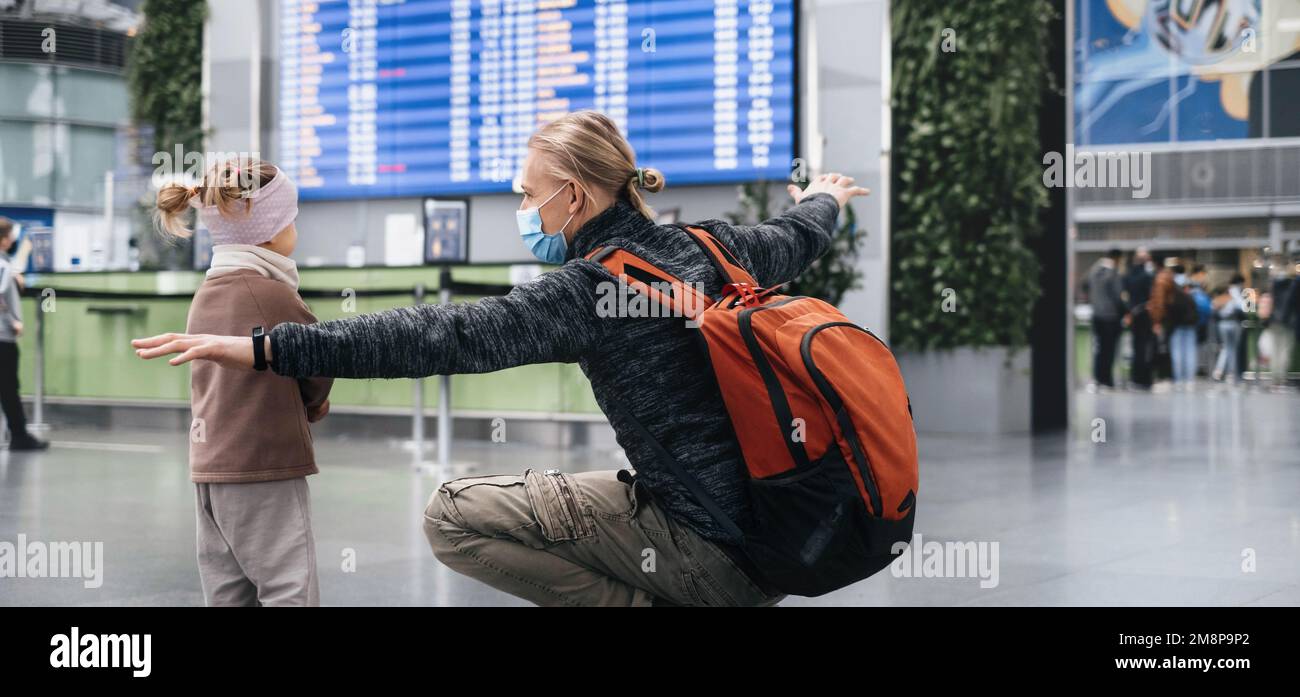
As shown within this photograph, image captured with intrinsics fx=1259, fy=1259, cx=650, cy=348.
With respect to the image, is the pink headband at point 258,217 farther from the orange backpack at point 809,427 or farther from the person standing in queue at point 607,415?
the orange backpack at point 809,427

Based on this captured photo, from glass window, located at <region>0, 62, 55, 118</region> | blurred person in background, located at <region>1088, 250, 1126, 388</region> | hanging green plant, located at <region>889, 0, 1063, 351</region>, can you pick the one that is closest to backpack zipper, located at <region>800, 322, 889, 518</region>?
hanging green plant, located at <region>889, 0, 1063, 351</region>

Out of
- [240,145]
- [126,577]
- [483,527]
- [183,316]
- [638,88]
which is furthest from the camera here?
[240,145]

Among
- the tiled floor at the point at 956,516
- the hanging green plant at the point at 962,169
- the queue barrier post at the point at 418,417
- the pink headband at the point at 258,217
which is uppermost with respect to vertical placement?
the hanging green plant at the point at 962,169

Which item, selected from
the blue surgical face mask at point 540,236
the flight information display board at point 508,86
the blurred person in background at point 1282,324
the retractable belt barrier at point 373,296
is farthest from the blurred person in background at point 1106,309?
the blue surgical face mask at point 540,236

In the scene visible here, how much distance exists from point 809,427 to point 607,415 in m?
0.42

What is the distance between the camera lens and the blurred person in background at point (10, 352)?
8.14 m

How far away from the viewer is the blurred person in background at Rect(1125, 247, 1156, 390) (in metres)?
15.6

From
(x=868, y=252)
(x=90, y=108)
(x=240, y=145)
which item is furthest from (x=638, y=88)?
(x=90, y=108)

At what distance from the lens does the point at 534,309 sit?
2059 millimetres

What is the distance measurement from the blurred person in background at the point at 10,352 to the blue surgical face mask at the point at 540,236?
269 inches

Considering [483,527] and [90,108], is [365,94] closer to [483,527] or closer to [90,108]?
[90,108]

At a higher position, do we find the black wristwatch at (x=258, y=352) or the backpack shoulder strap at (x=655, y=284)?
the backpack shoulder strap at (x=655, y=284)

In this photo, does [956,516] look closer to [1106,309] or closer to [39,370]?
[39,370]
